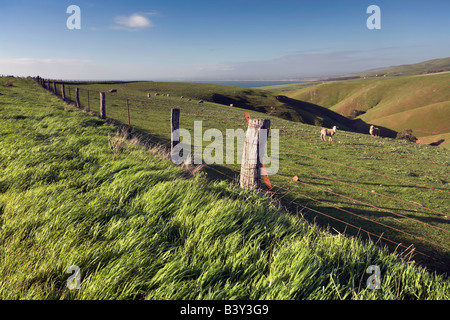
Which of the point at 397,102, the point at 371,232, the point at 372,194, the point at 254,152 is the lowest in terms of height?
the point at 371,232

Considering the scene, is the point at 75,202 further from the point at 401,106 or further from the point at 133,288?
the point at 401,106

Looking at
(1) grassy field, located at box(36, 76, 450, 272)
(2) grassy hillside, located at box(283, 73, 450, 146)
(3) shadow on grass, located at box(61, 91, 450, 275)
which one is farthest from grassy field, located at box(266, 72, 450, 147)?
(3) shadow on grass, located at box(61, 91, 450, 275)

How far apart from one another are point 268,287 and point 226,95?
79.2 meters

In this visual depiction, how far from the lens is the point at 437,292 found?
7.94 feet

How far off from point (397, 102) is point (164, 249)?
6162 inches

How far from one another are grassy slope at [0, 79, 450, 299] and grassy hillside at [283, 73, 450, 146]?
10385 cm

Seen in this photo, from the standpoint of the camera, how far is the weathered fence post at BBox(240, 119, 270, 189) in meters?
4.95

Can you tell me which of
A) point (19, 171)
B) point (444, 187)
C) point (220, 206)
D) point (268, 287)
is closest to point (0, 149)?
point (19, 171)

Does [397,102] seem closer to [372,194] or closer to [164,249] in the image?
[372,194]

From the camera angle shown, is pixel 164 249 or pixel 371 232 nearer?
pixel 164 249

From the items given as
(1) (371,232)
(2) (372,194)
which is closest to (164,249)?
(1) (371,232)

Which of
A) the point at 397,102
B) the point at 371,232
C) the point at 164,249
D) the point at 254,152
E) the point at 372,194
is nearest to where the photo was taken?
the point at 164,249

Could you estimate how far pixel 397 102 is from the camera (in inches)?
4843
